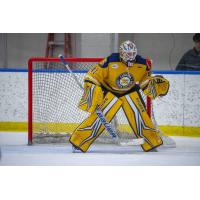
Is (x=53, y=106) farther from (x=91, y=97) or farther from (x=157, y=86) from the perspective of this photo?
(x=157, y=86)

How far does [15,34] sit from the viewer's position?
877 centimetres

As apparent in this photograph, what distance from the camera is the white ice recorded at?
4.87 m

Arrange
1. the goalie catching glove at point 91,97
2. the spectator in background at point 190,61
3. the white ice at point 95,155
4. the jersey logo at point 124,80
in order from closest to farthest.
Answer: the white ice at point 95,155 → the goalie catching glove at point 91,97 → the jersey logo at point 124,80 → the spectator in background at point 190,61

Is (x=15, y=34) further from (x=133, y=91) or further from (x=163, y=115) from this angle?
(x=133, y=91)

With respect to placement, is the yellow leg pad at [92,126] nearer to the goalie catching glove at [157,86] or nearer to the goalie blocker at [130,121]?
the goalie blocker at [130,121]

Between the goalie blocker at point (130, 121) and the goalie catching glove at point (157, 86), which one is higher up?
the goalie catching glove at point (157, 86)

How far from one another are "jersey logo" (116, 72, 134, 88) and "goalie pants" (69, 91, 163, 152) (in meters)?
0.11

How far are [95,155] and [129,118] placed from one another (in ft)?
1.35

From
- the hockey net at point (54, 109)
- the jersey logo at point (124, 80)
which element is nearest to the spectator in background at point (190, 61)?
the hockey net at point (54, 109)

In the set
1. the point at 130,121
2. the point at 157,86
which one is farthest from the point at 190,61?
the point at 130,121

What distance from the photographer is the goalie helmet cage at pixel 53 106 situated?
19.1 ft

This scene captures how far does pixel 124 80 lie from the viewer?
17.1 ft

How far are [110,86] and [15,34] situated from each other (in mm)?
3764

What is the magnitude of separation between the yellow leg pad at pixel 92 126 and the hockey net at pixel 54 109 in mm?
529
